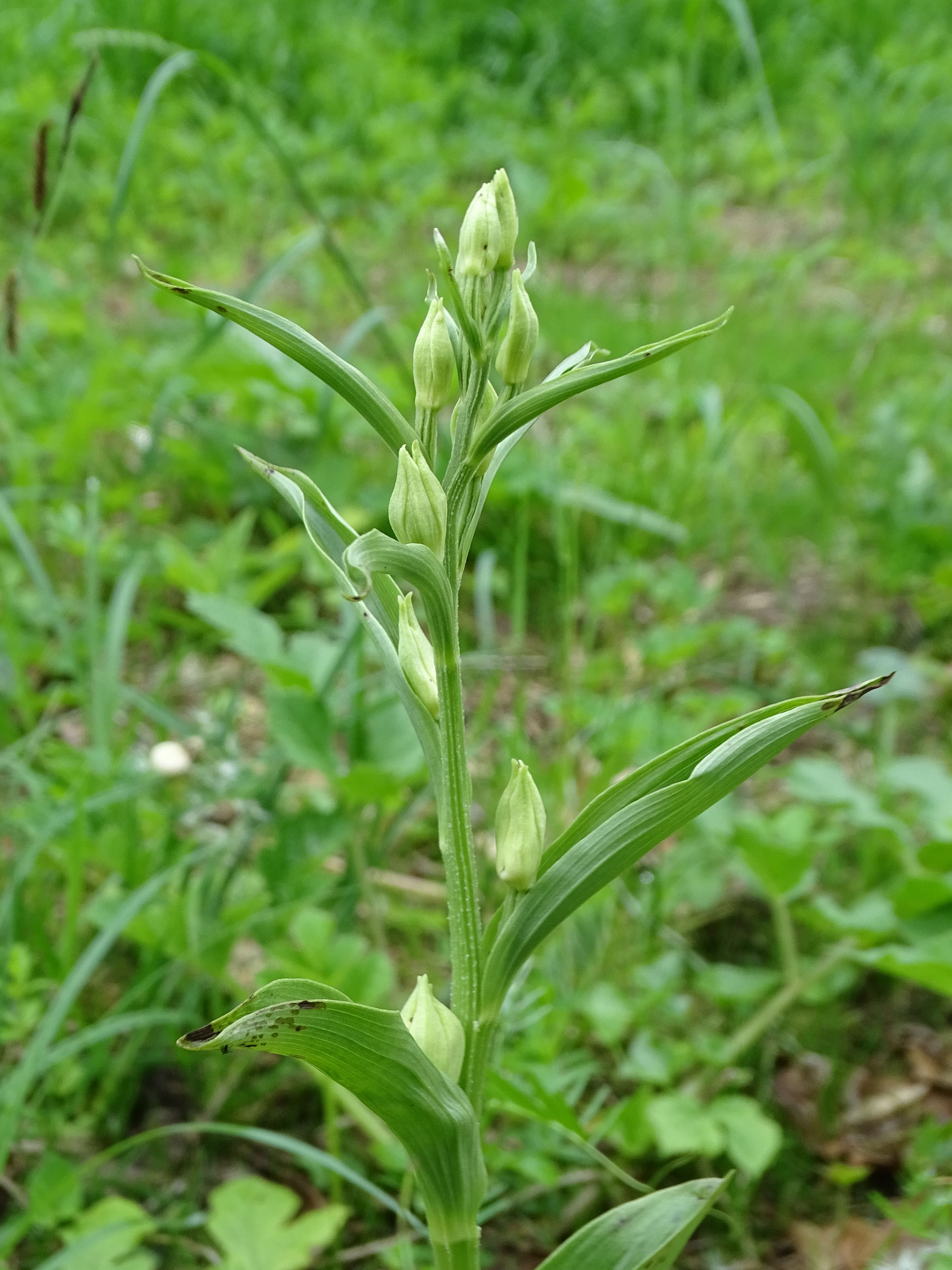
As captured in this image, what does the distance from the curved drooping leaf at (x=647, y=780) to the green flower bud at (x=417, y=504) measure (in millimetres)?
198

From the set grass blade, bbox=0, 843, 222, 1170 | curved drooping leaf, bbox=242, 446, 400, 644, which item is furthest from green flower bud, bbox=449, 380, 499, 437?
grass blade, bbox=0, 843, 222, 1170

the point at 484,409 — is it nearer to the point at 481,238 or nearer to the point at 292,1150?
the point at 481,238

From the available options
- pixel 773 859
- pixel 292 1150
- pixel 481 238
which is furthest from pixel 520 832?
pixel 773 859

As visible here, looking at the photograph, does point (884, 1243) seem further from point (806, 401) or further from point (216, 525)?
point (806, 401)

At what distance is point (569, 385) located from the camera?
72 cm

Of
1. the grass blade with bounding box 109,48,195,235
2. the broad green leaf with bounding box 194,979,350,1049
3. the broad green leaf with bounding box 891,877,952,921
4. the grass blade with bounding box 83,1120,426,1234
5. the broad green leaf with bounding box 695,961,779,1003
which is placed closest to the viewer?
the broad green leaf with bounding box 194,979,350,1049

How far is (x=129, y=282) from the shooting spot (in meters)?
3.88

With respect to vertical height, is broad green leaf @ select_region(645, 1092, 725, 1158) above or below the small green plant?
below

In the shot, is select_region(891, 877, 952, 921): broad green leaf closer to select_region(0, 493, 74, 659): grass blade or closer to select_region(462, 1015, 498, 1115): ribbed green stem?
select_region(462, 1015, 498, 1115): ribbed green stem

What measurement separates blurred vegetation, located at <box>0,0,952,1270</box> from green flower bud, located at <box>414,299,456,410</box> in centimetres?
55

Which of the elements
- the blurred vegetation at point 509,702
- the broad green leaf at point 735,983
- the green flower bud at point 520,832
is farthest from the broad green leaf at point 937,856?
the green flower bud at point 520,832

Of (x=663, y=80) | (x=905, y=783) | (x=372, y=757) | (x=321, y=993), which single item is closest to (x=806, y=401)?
(x=905, y=783)

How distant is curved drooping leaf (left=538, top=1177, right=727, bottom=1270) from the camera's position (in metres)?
0.78

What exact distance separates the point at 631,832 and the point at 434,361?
0.34 meters
